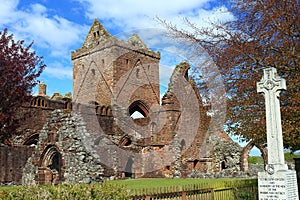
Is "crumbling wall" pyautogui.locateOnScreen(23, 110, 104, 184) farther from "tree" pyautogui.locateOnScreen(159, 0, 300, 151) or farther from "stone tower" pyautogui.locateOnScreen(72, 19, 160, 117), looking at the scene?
"stone tower" pyautogui.locateOnScreen(72, 19, 160, 117)

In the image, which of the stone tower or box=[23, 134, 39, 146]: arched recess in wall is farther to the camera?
the stone tower

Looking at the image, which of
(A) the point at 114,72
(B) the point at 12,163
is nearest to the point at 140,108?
(A) the point at 114,72

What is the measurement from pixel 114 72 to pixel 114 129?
27.7ft

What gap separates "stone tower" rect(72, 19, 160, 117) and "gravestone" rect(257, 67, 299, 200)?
79.8 ft

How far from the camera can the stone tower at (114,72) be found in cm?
3447

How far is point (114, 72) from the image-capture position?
113 ft

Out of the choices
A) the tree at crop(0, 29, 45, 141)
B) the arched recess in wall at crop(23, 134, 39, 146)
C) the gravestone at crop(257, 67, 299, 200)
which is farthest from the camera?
the arched recess in wall at crop(23, 134, 39, 146)

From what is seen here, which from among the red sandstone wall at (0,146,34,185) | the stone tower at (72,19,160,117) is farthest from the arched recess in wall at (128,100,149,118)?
the red sandstone wall at (0,146,34,185)

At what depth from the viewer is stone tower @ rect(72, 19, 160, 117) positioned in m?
34.5

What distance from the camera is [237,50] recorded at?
923 centimetres

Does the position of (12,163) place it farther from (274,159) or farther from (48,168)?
(274,159)

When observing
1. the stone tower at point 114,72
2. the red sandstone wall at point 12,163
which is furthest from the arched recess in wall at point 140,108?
the red sandstone wall at point 12,163

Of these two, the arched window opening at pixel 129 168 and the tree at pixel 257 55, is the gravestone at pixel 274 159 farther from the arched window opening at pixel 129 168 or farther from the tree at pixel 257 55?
the arched window opening at pixel 129 168

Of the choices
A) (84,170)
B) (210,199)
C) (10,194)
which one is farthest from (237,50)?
(84,170)
